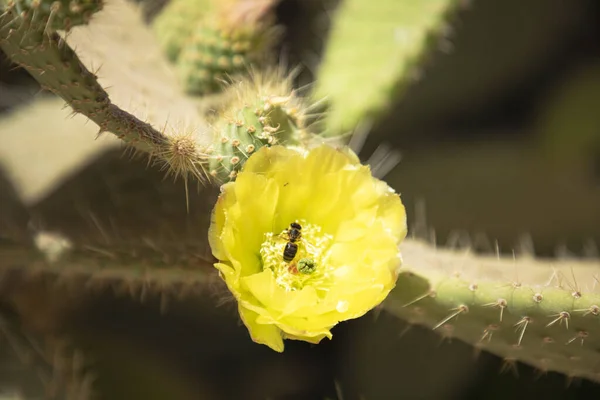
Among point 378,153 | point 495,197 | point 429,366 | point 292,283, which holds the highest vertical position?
point 292,283

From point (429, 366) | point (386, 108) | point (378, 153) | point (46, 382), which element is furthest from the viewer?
point (378, 153)

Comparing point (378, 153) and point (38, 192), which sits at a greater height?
point (38, 192)

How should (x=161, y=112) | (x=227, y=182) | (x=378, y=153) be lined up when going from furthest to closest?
(x=378, y=153), (x=161, y=112), (x=227, y=182)

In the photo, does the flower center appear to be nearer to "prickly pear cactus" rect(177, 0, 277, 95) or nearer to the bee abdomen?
the bee abdomen

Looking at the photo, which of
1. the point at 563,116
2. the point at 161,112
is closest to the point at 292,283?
the point at 161,112

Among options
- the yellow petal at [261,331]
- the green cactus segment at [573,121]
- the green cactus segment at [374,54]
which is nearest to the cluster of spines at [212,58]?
the green cactus segment at [374,54]

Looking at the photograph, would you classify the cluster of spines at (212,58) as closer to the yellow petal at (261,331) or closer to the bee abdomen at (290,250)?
the bee abdomen at (290,250)

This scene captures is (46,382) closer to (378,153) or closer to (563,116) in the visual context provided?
(378,153)
